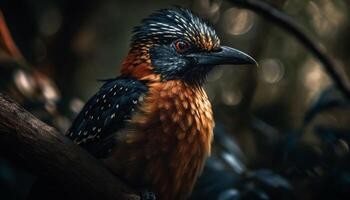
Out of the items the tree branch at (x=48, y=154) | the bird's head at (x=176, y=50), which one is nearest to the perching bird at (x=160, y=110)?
the bird's head at (x=176, y=50)

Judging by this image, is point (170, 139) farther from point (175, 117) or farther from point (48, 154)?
point (48, 154)

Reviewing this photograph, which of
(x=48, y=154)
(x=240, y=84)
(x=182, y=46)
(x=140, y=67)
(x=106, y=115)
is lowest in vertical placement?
(x=48, y=154)

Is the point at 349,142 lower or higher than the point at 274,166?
higher

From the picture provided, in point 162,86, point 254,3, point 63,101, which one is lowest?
point 63,101

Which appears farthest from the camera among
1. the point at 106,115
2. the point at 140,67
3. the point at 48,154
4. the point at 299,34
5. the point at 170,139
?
the point at 299,34

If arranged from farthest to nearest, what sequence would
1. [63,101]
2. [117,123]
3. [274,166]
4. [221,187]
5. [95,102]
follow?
1. [63,101]
2. [274,166]
3. [221,187]
4. [95,102]
5. [117,123]

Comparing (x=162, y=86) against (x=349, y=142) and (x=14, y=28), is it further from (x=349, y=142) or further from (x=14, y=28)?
(x=14, y=28)

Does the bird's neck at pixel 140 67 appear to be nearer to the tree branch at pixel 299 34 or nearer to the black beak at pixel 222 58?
the black beak at pixel 222 58

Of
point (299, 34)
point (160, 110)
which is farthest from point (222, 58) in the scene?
point (299, 34)

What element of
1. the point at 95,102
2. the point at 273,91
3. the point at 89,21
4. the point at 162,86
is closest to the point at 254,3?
the point at 162,86
